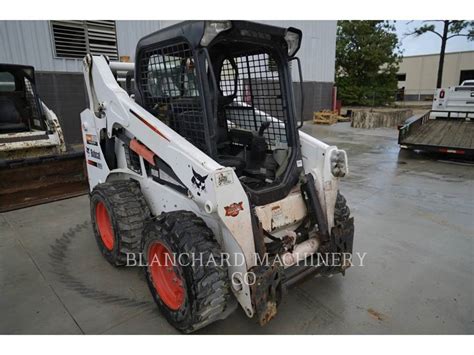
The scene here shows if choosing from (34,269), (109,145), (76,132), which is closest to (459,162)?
(109,145)

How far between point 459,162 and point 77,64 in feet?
→ 32.2

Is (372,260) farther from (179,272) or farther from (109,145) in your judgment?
(109,145)

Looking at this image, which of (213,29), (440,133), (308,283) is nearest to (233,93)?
(213,29)

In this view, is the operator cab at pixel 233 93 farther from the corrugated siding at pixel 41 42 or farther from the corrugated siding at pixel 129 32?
the corrugated siding at pixel 129 32

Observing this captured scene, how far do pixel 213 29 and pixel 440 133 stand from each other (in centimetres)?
846

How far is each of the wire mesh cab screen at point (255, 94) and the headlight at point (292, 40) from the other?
0.18m

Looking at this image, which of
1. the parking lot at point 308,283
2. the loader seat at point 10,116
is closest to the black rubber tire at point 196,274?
the parking lot at point 308,283

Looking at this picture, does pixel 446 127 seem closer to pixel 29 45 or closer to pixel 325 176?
pixel 325 176

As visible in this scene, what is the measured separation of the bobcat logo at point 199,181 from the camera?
2.17 meters

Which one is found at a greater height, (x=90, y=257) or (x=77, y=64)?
(x=77, y=64)

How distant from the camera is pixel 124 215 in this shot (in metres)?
2.99

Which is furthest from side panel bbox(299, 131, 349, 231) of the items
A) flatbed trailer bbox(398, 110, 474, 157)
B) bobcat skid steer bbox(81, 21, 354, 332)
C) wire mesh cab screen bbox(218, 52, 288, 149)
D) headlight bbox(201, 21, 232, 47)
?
flatbed trailer bbox(398, 110, 474, 157)

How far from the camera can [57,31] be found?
845 cm

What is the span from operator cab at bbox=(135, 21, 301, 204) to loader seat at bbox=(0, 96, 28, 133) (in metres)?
4.36
